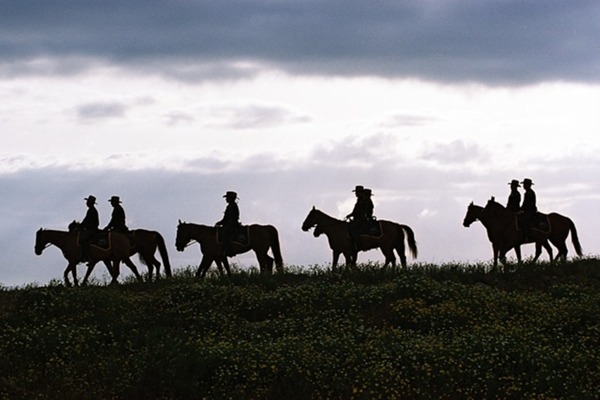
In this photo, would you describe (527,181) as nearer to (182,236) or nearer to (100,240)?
(182,236)

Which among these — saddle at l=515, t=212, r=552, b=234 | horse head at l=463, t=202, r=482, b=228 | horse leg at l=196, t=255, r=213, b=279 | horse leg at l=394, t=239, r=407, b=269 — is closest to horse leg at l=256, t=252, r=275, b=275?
horse leg at l=196, t=255, r=213, b=279

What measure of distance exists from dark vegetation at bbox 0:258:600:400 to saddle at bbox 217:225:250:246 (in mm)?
3322

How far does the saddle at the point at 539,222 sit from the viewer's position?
37375 millimetres

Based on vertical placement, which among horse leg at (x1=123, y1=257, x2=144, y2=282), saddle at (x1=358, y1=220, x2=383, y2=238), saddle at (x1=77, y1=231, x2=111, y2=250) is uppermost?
saddle at (x1=77, y1=231, x2=111, y2=250)

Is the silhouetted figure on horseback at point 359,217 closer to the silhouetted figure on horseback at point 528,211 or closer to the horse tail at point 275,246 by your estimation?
the horse tail at point 275,246

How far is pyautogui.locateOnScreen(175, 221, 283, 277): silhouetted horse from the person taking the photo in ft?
116

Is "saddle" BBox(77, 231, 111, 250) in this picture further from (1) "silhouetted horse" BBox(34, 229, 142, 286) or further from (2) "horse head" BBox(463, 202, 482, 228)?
(2) "horse head" BBox(463, 202, 482, 228)

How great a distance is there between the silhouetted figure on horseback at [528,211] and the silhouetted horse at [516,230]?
8.2 inches

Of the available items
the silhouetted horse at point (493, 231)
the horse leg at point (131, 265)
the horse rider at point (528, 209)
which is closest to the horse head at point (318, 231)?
the silhouetted horse at point (493, 231)

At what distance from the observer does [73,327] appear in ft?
81.6

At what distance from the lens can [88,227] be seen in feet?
115

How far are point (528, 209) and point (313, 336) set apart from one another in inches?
621

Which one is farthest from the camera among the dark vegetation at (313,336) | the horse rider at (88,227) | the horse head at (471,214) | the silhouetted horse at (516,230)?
the horse head at (471,214)

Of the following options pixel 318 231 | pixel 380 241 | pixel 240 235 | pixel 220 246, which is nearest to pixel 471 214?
pixel 380 241
